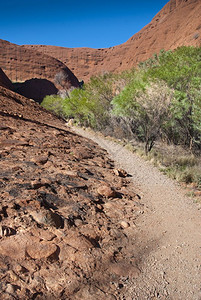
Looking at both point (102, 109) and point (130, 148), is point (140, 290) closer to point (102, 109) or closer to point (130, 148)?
point (130, 148)

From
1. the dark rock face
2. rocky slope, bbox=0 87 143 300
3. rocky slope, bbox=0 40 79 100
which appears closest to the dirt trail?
rocky slope, bbox=0 87 143 300

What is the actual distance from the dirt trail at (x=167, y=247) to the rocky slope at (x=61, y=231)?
195 millimetres

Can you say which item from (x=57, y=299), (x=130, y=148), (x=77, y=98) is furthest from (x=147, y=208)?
(x=77, y=98)

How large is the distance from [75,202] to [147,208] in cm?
173

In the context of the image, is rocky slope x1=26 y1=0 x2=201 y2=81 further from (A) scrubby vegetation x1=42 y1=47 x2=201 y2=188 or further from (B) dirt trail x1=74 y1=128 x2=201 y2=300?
(B) dirt trail x1=74 y1=128 x2=201 y2=300

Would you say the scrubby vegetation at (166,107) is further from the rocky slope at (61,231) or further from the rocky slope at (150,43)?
the rocky slope at (150,43)

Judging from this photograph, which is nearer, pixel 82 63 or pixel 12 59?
pixel 12 59

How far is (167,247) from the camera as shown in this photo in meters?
3.90

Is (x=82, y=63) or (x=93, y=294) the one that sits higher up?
(x=82, y=63)

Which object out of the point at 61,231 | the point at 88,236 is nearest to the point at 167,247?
the point at 88,236

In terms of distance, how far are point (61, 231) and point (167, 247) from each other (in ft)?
5.83

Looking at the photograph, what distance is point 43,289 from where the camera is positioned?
2611 millimetres

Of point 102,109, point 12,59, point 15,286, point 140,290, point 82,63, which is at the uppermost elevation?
point 82,63

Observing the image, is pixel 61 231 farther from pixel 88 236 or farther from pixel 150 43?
pixel 150 43
